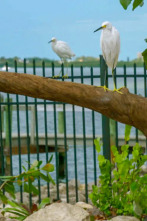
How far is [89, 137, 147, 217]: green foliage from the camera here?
6777 mm

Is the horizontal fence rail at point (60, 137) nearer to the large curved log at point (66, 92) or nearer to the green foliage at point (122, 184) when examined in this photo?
the green foliage at point (122, 184)

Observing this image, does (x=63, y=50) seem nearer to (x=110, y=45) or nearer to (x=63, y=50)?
(x=63, y=50)

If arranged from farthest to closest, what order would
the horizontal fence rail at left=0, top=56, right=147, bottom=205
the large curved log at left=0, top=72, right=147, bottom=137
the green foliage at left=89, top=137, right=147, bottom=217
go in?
the horizontal fence rail at left=0, top=56, right=147, bottom=205 → the green foliage at left=89, top=137, right=147, bottom=217 → the large curved log at left=0, top=72, right=147, bottom=137

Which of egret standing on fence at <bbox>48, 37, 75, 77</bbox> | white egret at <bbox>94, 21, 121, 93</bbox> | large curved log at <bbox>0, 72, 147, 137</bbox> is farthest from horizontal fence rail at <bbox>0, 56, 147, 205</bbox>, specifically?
large curved log at <bbox>0, 72, 147, 137</bbox>

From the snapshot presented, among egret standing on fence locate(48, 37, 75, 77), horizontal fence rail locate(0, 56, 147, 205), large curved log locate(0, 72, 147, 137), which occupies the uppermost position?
egret standing on fence locate(48, 37, 75, 77)

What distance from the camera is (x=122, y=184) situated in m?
7.01

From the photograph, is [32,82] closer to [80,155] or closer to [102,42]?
[102,42]

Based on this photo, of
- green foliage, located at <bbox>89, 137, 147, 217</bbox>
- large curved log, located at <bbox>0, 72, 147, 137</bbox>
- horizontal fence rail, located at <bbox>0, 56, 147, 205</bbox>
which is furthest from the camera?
horizontal fence rail, located at <bbox>0, 56, 147, 205</bbox>

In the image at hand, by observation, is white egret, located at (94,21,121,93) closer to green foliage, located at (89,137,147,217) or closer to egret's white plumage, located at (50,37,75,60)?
green foliage, located at (89,137,147,217)

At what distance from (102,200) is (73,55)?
2.54 meters

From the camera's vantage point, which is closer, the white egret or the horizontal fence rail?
the white egret

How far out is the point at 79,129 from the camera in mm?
40250

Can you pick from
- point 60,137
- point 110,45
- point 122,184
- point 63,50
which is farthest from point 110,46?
point 60,137

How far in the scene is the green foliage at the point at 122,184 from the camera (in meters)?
6.78
